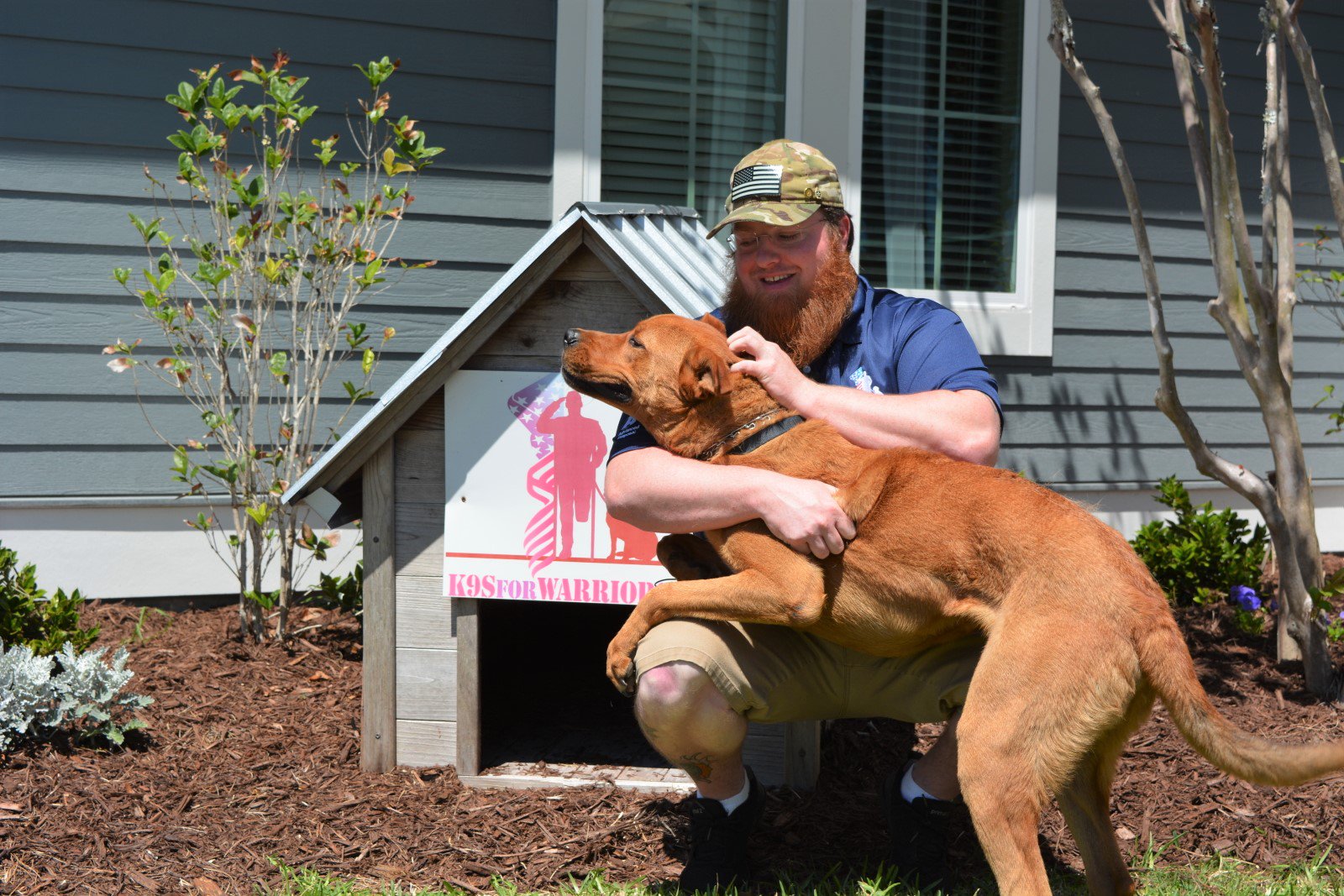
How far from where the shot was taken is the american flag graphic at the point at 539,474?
147 inches

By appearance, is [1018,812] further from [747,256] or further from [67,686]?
[67,686]

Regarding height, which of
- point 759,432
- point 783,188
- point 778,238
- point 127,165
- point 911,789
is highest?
point 127,165

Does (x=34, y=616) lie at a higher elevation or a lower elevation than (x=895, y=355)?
lower

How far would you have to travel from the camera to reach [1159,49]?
7.16m

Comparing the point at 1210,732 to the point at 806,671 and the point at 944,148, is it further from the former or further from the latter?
the point at 944,148

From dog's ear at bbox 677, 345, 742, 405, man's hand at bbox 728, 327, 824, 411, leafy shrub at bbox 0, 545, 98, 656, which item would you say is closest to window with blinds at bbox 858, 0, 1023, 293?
man's hand at bbox 728, 327, 824, 411

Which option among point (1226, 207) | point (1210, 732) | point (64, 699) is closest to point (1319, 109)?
point (1226, 207)

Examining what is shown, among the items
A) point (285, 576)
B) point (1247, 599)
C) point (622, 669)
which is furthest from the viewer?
point (1247, 599)

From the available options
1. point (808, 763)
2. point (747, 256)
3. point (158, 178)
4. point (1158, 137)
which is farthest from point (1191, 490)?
point (158, 178)

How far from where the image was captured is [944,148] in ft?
23.4

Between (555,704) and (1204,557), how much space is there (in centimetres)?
342

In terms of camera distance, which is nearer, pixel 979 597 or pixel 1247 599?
pixel 979 597

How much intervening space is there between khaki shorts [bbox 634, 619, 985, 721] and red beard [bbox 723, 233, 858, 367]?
862mm

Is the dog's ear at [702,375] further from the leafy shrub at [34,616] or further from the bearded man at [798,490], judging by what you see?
the leafy shrub at [34,616]
